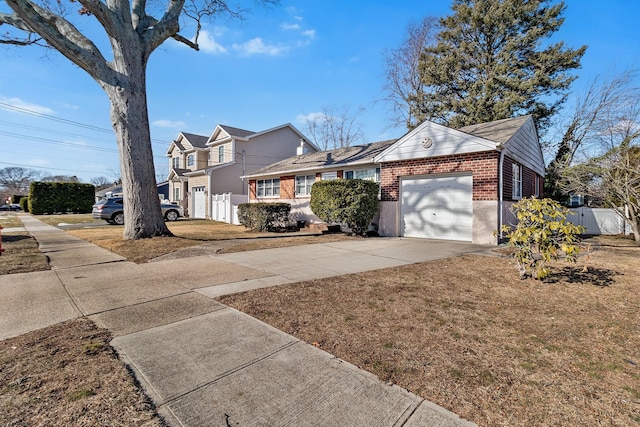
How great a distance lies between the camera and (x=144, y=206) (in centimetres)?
1011

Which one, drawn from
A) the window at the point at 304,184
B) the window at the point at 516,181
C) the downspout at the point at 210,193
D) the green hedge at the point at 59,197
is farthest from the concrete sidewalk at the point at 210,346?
the green hedge at the point at 59,197

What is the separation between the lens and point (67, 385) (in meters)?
2.30

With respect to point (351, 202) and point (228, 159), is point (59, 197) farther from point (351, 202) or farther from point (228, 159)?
point (351, 202)

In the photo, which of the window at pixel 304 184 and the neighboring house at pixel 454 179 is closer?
the neighboring house at pixel 454 179

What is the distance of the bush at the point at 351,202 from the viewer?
11773 millimetres

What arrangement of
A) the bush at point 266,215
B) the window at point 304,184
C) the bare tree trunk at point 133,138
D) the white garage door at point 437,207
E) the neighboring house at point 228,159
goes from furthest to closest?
the neighboring house at point 228,159, the window at point 304,184, the bush at point 266,215, the white garage door at point 437,207, the bare tree trunk at point 133,138

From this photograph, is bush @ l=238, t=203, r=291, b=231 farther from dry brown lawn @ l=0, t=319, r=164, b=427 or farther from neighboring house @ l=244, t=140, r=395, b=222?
dry brown lawn @ l=0, t=319, r=164, b=427

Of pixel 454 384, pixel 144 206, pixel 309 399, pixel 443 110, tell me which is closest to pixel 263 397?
pixel 309 399

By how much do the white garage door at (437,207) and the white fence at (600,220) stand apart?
7.84 m

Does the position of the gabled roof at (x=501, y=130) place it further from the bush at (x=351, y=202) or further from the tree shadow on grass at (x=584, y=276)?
the tree shadow on grass at (x=584, y=276)

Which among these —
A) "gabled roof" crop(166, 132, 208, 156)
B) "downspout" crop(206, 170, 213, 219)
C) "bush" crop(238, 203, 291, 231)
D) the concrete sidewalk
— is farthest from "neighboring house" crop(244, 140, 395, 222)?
"gabled roof" crop(166, 132, 208, 156)

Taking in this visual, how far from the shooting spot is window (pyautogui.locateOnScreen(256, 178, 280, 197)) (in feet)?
62.0

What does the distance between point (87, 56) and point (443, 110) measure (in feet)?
76.9

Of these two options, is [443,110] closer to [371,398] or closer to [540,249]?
[540,249]
